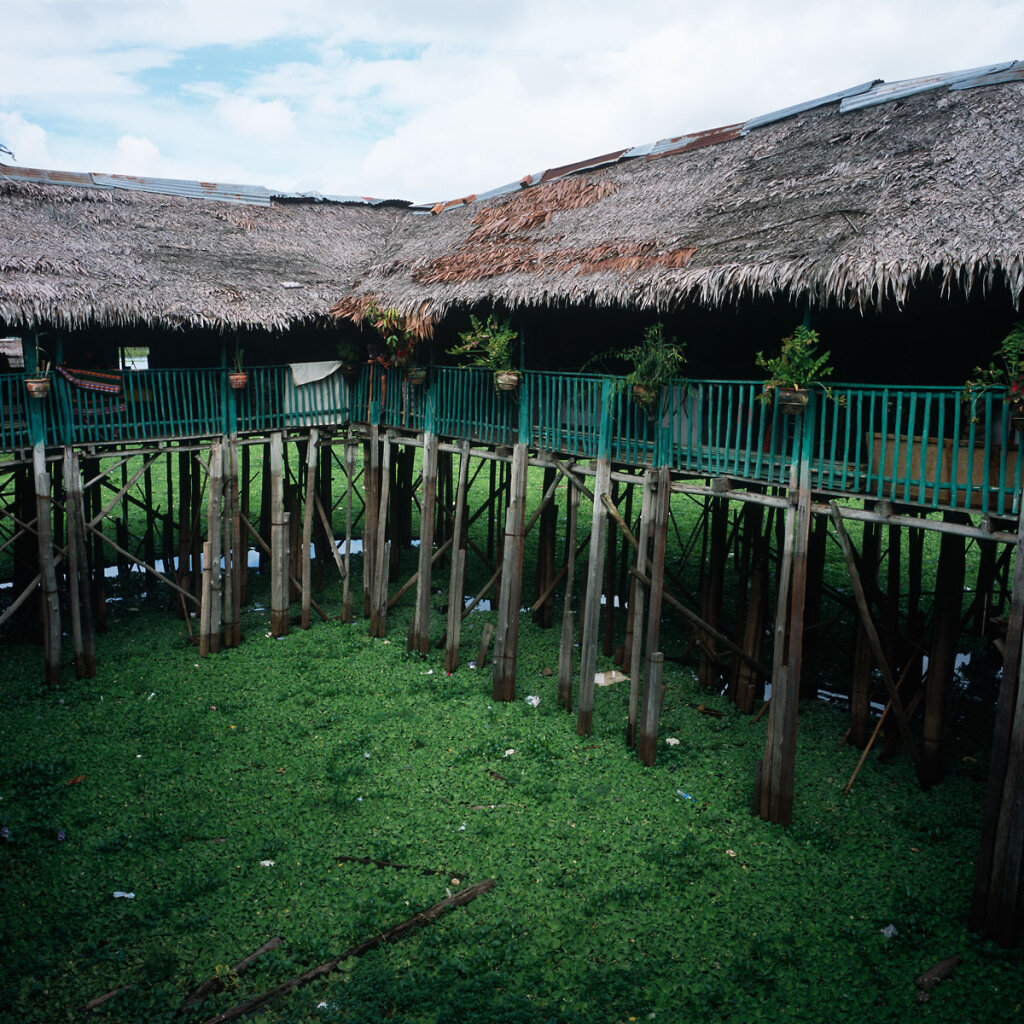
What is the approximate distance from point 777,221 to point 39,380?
8820 millimetres

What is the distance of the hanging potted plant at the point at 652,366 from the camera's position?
8.57 meters

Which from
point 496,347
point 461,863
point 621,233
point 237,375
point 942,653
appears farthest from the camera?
point 237,375

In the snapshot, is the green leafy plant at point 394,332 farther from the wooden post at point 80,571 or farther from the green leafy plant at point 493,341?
the wooden post at point 80,571

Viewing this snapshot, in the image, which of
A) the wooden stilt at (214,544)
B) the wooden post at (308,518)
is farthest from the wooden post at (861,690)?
the wooden stilt at (214,544)

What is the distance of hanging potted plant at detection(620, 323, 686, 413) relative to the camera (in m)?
8.57

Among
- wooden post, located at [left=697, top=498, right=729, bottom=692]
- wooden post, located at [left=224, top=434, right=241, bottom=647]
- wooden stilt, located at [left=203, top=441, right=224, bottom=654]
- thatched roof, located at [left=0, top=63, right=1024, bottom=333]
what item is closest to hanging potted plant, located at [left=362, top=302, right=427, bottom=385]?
thatched roof, located at [left=0, top=63, right=1024, bottom=333]

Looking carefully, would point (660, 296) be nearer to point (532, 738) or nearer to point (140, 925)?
point (532, 738)

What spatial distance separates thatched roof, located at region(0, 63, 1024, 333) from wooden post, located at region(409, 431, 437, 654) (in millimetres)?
1779

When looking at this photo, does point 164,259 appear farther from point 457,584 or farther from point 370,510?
point 457,584

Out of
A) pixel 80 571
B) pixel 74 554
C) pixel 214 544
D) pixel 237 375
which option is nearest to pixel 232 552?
pixel 214 544

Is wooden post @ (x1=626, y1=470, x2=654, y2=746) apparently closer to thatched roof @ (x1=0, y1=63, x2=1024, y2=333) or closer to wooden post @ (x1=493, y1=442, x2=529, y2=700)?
wooden post @ (x1=493, y1=442, x2=529, y2=700)

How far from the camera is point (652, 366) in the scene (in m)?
8.71

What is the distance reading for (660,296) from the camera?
8.69 meters

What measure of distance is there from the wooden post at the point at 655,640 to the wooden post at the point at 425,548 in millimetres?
3975
